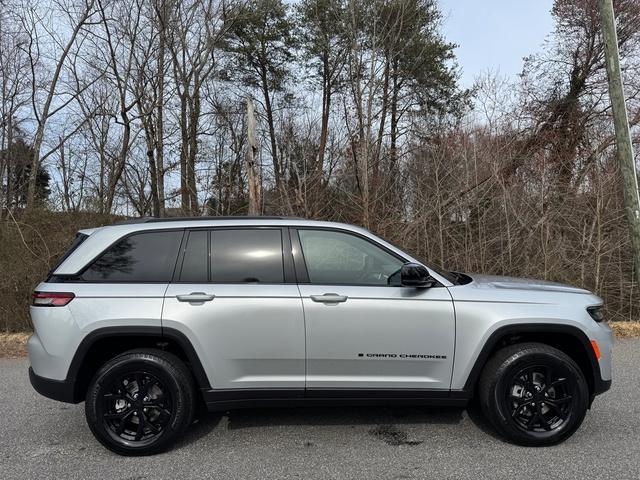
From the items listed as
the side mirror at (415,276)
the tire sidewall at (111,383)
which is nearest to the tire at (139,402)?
the tire sidewall at (111,383)

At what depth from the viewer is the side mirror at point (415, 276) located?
361cm

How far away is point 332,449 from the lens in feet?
12.0

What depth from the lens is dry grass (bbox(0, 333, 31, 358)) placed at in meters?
7.11

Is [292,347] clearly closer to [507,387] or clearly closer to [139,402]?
[139,402]

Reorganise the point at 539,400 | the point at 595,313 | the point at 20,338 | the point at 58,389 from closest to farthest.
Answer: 1. the point at 58,389
2. the point at 539,400
3. the point at 595,313
4. the point at 20,338

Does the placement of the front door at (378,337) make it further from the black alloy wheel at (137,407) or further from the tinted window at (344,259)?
the black alloy wheel at (137,407)

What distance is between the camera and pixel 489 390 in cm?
365

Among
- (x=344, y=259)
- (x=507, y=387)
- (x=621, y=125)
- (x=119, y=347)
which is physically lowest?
(x=507, y=387)

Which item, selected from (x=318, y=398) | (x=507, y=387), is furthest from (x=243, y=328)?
(x=507, y=387)

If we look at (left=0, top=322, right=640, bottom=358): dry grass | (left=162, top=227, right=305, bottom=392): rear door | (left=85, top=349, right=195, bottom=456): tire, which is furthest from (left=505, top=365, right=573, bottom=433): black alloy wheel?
(left=0, top=322, right=640, bottom=358): dry grass

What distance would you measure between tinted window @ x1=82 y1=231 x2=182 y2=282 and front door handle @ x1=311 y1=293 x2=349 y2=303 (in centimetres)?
117

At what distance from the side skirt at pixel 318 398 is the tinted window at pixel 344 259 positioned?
856mm

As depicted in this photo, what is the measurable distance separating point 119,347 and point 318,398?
1629mm

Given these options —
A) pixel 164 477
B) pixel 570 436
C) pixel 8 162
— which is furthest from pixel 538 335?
pixel 8 162
